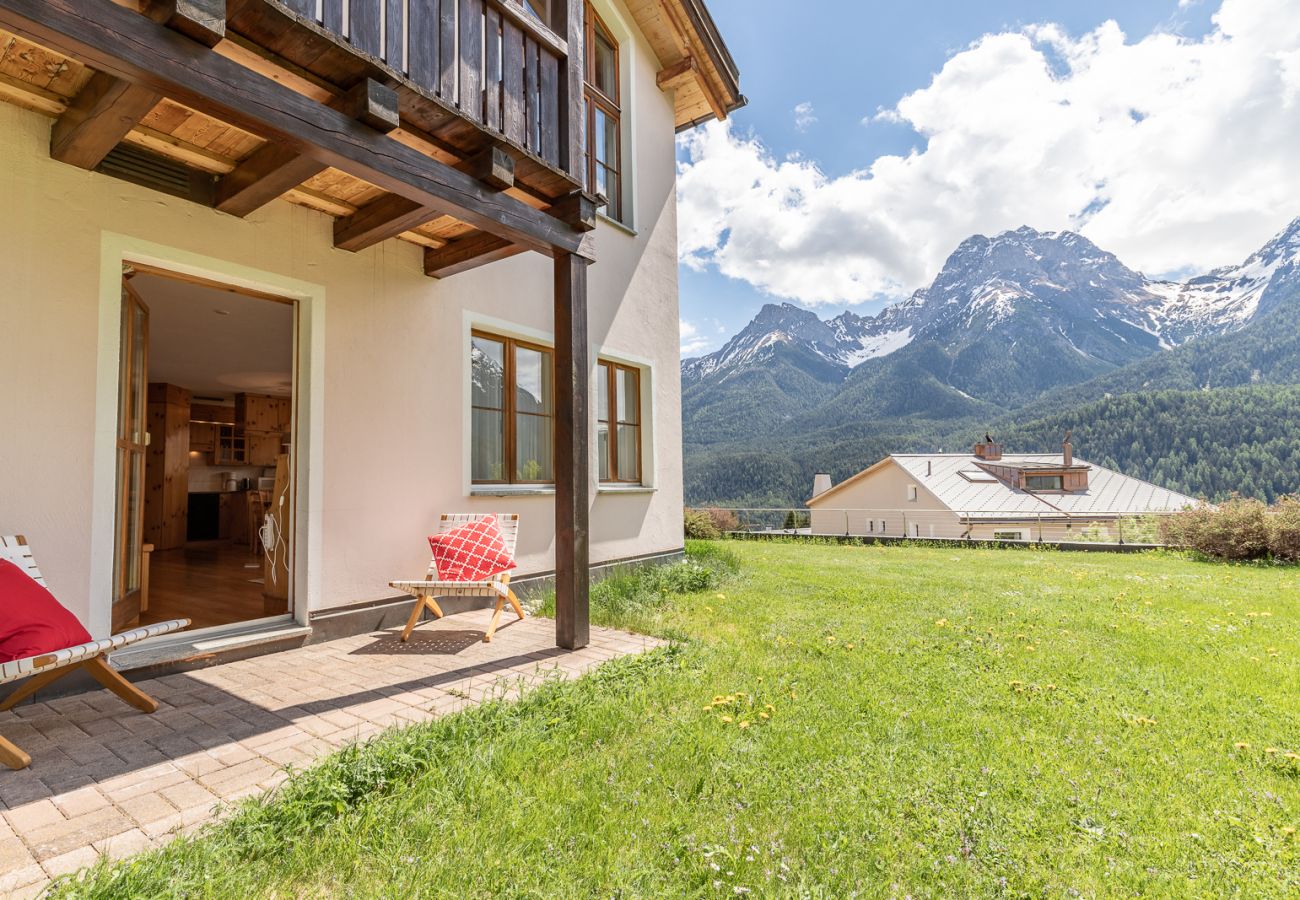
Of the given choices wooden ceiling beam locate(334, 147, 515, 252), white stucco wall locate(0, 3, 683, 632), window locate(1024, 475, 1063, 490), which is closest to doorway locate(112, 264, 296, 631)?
white stucco wall locate(0, 3, 683, 632)

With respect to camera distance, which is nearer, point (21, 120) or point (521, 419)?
point (21, 120)

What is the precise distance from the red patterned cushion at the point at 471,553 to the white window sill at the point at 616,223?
3.60m

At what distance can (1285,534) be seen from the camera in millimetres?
9586

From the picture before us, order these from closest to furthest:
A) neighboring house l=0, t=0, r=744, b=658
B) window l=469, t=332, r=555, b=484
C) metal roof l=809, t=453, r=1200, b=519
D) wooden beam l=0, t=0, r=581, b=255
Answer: wooden beam l=0, t=0, r=581, b=255
neighboring house l=0, t=0, r=744, b=658
window l=469, t=332, r=555, b=484
metal roof l=809, t=453, r=1200, b=519

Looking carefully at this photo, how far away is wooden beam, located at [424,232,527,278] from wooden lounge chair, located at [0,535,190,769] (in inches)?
118

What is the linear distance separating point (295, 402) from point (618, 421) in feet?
11.8

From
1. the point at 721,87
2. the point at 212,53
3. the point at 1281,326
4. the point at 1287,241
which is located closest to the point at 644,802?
the point at 212,53

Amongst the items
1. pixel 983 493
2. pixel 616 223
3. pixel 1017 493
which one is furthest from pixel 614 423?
pixel 1017 493

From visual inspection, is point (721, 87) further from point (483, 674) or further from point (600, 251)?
point (483, 674)

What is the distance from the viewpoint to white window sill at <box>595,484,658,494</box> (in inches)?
264

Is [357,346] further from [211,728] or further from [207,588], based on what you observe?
[207,588]

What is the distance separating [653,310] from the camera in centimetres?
760

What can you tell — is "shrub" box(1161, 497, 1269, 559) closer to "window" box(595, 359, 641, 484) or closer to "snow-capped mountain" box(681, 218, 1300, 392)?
"window" box(595, 359, 641, 484)

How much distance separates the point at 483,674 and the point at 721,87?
7858 millimetres
